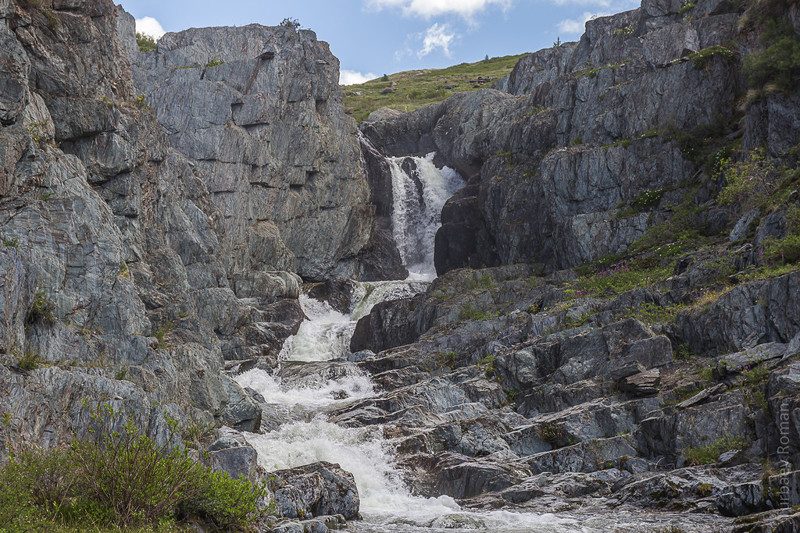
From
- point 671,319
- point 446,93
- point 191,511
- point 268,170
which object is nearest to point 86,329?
point 191,511

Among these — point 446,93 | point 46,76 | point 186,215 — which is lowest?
point 186,215

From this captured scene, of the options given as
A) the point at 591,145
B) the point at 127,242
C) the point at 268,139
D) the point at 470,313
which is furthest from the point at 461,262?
the point at 127,242

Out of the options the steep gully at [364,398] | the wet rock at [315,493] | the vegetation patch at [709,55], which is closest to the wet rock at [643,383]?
the steep gully at [364,398]

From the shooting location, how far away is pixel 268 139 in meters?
64.1

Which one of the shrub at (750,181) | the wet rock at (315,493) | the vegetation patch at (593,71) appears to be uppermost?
the vegetation patch at (593,71)

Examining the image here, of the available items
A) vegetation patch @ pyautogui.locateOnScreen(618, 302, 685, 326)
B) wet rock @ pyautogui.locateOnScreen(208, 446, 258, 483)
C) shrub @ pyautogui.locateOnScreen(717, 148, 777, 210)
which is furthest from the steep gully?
shrub @ pyautogui.locateOnScreen(717, 148, 777, 210)

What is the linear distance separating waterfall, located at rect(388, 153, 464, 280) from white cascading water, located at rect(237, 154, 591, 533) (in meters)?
0.10

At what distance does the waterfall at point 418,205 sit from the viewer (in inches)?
2746

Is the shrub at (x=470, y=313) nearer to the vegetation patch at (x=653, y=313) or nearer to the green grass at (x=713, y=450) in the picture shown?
the vegetation patch at (x=653, y=313)

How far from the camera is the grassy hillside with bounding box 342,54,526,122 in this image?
346ft

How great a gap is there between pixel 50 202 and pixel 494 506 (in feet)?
56.1

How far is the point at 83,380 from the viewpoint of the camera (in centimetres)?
2012

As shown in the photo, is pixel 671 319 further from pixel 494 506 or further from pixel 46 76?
pixel 46 76

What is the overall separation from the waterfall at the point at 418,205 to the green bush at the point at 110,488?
173ft
